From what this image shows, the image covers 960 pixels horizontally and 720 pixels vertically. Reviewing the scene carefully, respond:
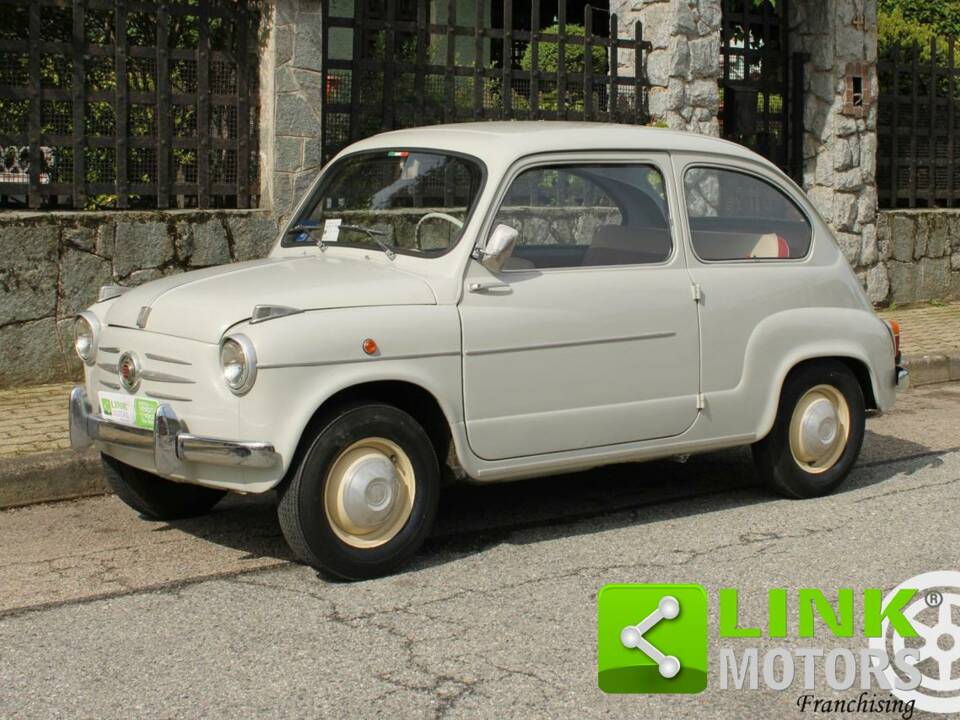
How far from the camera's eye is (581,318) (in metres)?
6.10

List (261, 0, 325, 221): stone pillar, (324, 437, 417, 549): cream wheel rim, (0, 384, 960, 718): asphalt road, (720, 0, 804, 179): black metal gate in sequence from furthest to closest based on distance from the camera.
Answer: (720, 0, 804, 179): black metal gate → (261, 0, 325, 221): stone pillar → (324, 437, 417, 549): cream wheel rim → (0, 384, 960, 718): asphalt road

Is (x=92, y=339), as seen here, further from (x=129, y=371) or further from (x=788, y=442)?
(x=788, y=442)

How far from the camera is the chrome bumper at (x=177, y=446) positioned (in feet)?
17.4

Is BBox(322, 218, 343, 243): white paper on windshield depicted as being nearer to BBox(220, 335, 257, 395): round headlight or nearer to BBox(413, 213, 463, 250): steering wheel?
BBox(413, 213, 463, 250): steering wheel

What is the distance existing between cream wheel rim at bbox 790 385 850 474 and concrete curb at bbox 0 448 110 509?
342cm

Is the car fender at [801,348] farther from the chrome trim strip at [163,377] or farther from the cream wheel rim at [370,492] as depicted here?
the chrome trim strip at [163,377]

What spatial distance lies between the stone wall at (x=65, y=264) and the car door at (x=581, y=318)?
399cm

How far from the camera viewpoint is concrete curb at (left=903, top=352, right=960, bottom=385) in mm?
10648

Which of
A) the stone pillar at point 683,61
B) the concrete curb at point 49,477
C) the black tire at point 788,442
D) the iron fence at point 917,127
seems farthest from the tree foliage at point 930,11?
the concrete curb at point 49,477

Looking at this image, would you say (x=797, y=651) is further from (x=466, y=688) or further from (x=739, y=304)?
(x=739, y=304)

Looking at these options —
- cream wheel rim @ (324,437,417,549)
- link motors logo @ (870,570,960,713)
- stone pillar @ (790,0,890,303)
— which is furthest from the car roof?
stone pillar @ (790,0,890,303)

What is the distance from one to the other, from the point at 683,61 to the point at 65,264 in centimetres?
547

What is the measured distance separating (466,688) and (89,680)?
1188 millimetres

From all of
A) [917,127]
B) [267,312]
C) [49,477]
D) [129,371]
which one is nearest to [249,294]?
[267,312]
